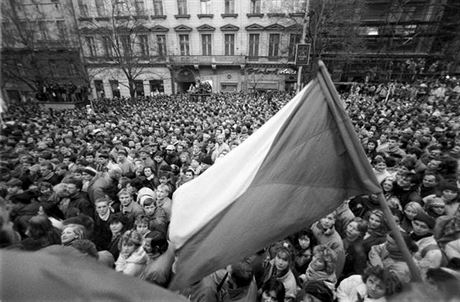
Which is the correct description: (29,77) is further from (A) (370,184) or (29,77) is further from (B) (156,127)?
(A) (370,184)

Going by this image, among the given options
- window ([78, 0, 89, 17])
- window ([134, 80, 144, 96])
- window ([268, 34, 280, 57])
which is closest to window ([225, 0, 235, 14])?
window ([268, 34, 280, 57])

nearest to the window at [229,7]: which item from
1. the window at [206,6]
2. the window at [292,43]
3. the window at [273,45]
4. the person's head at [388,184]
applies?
the window at [206,6]

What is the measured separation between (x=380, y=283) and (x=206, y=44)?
3317cm

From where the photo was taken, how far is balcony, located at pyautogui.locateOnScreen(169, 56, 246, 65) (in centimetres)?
3022

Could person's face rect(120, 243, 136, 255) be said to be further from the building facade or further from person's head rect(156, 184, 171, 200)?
the building facade

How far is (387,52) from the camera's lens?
91.7 ft

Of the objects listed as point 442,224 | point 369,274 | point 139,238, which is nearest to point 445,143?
point 442,224

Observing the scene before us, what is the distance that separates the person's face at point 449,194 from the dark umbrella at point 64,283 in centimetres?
454

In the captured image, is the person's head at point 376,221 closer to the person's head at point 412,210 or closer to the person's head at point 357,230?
the person's head at point 357,230

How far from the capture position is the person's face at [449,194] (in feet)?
12.1

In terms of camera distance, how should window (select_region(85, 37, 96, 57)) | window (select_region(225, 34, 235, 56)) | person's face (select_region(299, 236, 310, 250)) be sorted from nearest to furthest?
person's face (select_region(299, 236, 310, 250)) < window (select_region(85, 37, 96, 57)) < window (select_region(225, 34, 235, 56))

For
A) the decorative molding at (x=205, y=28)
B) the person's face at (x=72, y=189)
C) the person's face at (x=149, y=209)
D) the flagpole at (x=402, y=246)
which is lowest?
the person's face at (x=72, y=189)

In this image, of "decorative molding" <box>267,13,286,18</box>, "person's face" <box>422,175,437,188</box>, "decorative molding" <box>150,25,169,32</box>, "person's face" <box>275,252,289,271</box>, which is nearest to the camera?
"person's face" <box>275,252,289,271</box>

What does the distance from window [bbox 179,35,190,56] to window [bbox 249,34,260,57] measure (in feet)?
27.6
